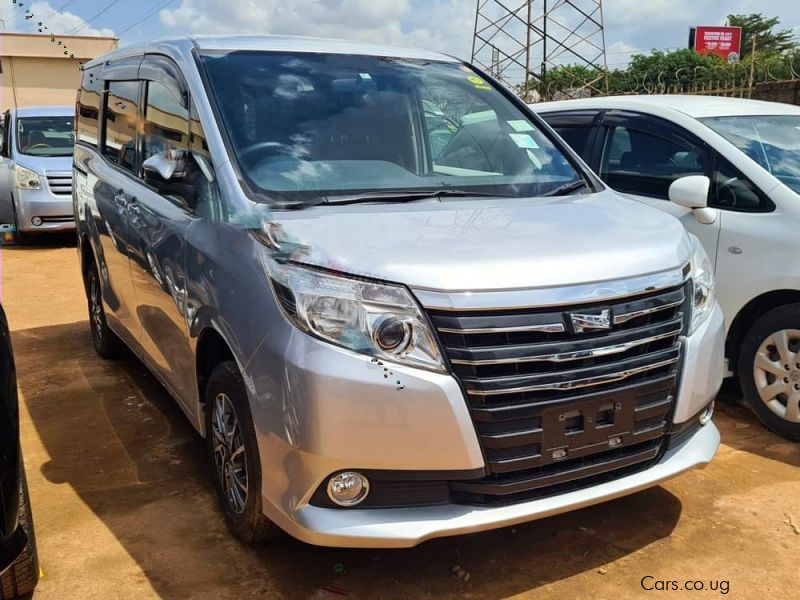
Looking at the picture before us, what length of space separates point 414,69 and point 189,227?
146cm

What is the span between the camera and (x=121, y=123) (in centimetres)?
460

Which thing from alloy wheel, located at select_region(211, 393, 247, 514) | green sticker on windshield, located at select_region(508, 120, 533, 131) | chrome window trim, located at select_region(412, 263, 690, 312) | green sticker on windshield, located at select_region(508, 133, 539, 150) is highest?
green sticker on windshield, located at select_region(508, 120, 533, 131)

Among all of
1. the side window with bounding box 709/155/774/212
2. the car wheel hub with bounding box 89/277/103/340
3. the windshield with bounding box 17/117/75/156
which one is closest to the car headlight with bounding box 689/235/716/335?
the side window with bounding box 709/155/774/212

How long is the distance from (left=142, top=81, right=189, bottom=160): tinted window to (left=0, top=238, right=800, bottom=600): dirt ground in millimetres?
1566

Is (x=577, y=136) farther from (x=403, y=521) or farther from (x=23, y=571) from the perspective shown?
(x=23, y=571)

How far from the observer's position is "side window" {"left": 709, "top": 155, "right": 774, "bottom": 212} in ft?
14.0

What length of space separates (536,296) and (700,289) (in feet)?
3.02

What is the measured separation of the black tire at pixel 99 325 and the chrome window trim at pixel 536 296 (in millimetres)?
3637

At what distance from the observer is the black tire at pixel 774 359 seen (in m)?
4.05

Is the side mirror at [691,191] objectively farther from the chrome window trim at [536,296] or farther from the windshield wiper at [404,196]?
the chrome window trim at [536,296]

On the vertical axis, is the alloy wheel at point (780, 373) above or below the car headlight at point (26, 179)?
below

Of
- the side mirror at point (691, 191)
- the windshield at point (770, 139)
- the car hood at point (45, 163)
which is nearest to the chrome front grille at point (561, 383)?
the side mirror at point (691, 191)

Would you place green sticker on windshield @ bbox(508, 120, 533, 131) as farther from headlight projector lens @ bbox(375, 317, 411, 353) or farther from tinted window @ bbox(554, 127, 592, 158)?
headlight projector lens @ bbox(375, 317, 411, 353)

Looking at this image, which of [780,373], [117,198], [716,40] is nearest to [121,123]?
[117,198]
